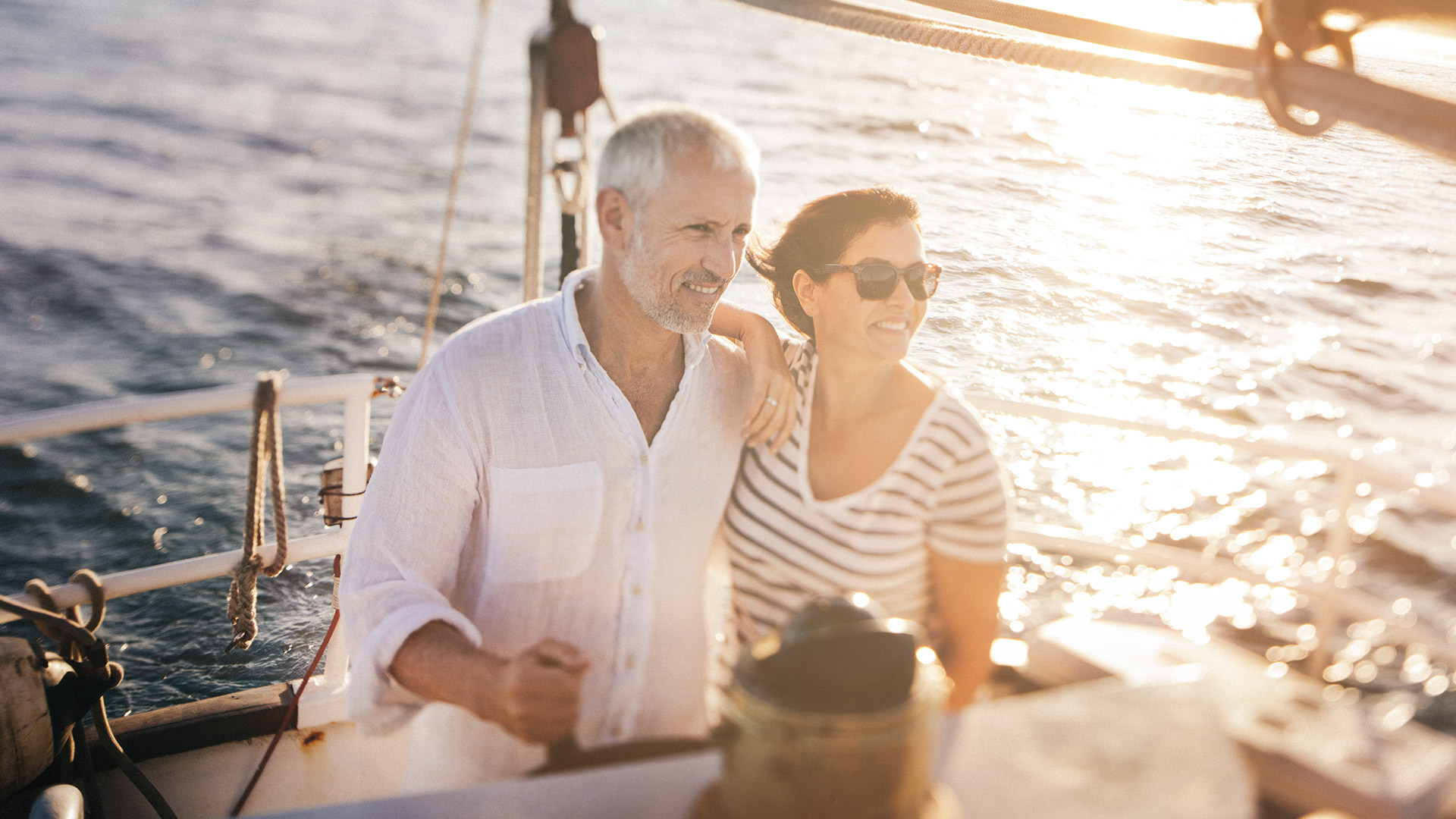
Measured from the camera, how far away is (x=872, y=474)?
1.66m

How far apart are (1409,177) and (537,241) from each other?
1.71 meters

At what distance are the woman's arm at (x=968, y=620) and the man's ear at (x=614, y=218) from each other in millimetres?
739

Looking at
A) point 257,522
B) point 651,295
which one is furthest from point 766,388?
point 257,522

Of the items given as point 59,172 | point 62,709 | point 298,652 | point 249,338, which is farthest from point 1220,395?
point 59,172

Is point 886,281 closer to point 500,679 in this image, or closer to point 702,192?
point 702,192

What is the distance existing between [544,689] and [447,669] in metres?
0.19

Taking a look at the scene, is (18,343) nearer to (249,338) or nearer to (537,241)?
(249,338)

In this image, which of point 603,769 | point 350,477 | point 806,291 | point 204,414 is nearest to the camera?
point 603,769

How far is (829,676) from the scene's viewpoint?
0.78 metres

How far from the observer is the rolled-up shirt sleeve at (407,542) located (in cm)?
142

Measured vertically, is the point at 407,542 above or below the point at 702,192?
below

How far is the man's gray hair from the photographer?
1554mm

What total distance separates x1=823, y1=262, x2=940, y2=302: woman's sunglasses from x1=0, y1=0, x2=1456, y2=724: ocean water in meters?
0.27

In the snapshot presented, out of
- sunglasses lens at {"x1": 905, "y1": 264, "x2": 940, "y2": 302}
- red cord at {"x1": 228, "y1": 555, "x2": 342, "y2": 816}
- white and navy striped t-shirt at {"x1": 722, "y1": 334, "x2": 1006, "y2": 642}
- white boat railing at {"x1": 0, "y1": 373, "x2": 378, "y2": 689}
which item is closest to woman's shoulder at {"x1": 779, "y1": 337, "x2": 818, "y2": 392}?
white and navy striped t-shirt at {"x1": 722, "y1": 334, "x2": 1006, "y2": 642}
